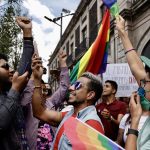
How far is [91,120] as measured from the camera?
289 cm

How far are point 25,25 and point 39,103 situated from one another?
72 centimetres

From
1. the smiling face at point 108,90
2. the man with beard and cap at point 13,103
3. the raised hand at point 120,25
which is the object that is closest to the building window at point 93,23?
the smiling face at point 108,90

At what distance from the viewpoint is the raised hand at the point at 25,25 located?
9.40 ft

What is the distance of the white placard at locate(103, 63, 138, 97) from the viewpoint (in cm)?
759

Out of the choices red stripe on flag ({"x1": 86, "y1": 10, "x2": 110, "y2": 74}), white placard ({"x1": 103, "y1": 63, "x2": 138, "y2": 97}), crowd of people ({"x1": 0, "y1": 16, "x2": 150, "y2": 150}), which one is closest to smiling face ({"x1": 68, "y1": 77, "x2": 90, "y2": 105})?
crowd of people ({"x1": 0, "y1": 16, "x2": 150, "y2": 150})

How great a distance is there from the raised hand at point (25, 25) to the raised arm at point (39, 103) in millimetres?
215

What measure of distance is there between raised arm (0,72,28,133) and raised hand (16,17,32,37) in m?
0.51

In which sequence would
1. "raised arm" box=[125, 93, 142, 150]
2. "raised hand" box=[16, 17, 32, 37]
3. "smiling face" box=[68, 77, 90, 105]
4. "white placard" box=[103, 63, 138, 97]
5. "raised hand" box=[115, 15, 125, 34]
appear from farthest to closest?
1. "white placard" box=[103, 63, 138, 97]
2. "raised hand" box=[115, 15, 125, 34]
3. "smiling face" box=[68, 77, 90, 105]
4. "raised hand" box=[16, 17, 32, 37]
5. "raised arm" box=[125, 93, 142, 150]

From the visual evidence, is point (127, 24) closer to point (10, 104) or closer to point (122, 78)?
point (122, 78)

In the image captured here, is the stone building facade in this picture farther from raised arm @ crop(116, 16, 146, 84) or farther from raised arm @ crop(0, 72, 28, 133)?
raised arm @ crop(0, 72, 28, 133)

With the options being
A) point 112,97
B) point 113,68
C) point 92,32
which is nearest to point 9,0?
point 113,68

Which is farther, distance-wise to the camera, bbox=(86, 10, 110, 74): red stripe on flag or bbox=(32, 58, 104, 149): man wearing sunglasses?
bbox=(86, 10, 110, 74): red stripe on flag

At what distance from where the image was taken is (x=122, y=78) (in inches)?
305

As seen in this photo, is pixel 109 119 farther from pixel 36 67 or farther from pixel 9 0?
pixel 9 0
